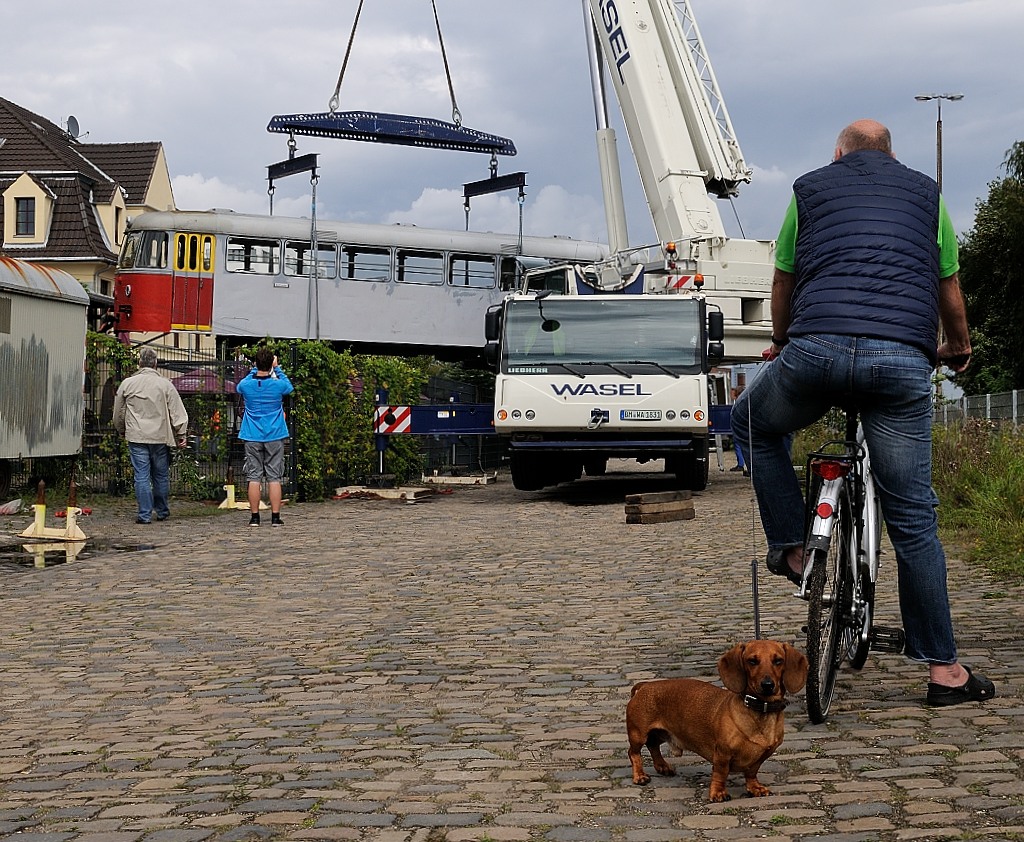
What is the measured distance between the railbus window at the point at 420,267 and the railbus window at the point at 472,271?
29cm

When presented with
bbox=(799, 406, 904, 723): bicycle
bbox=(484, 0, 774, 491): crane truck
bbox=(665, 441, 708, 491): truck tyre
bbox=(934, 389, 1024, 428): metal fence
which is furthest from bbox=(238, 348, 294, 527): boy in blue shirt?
bbox=(934, 389, 1024, 428): metal fence

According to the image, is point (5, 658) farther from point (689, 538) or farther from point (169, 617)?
point (689, 538)

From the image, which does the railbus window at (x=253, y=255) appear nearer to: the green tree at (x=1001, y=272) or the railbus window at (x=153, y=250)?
the railbus window at (x=153, y=250)

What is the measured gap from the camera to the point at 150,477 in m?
16.6

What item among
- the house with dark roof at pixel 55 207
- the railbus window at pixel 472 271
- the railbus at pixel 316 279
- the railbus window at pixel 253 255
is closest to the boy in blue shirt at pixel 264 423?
the railbus at pixel 316 279

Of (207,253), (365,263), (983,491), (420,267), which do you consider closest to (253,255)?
(207,253)

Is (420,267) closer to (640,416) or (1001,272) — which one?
(640,416)

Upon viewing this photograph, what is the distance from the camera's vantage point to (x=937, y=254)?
209 inches

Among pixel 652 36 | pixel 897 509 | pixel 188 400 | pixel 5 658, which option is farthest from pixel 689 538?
pixel 652 36

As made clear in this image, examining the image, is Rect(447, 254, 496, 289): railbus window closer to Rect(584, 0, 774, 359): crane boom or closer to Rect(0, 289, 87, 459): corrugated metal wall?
Rect(584, 0, 774, 359): crane boom

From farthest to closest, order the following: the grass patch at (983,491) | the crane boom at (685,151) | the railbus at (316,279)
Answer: the railbus at (316,279)
the crane boom at (685,151)
the grass patch at (983,491)

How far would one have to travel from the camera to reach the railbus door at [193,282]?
2970 centimetres

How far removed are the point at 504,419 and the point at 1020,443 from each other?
629 centimetres

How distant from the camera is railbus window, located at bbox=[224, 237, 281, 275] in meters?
30.1
